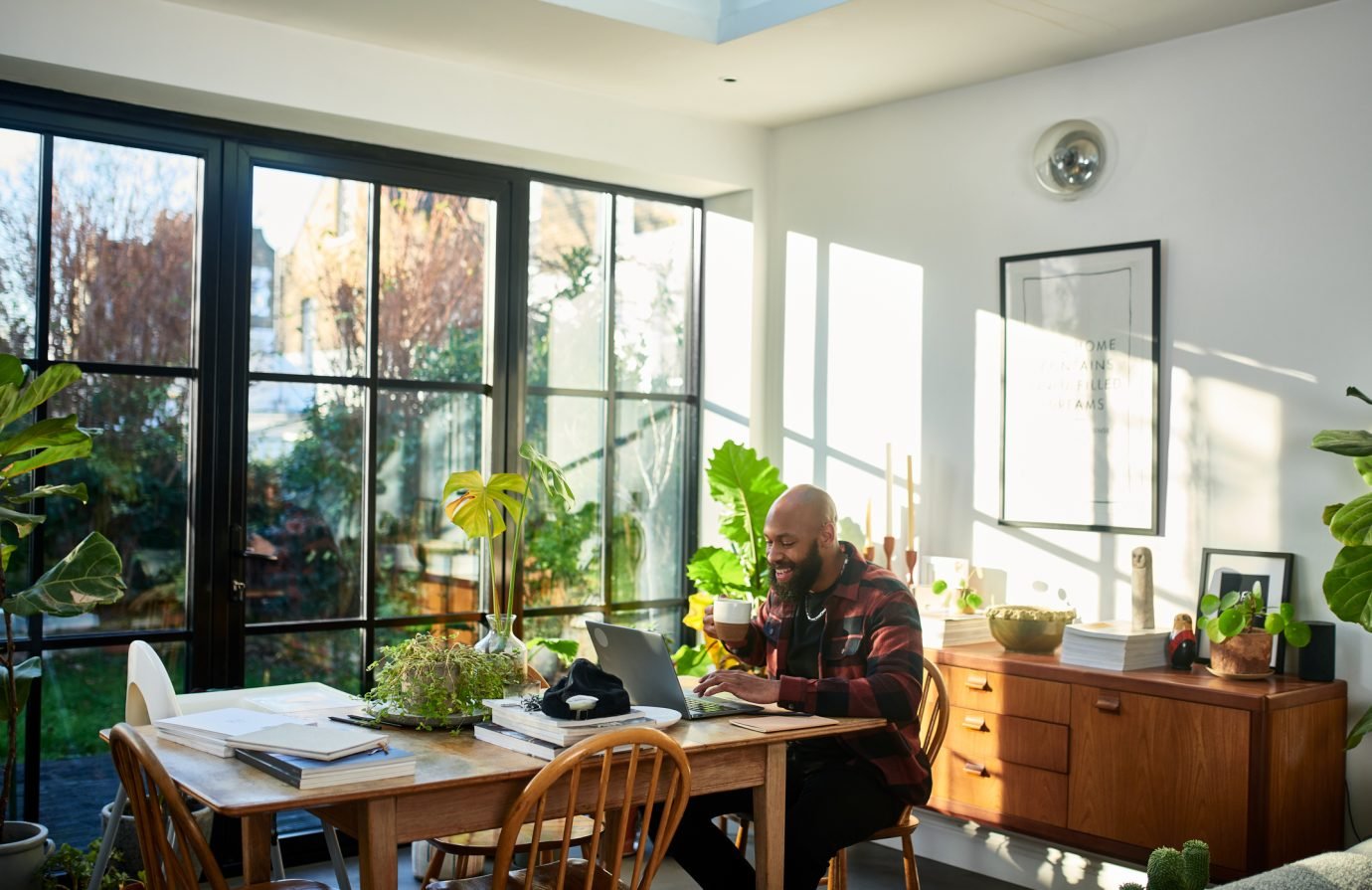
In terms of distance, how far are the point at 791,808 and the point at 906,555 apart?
5.61ft

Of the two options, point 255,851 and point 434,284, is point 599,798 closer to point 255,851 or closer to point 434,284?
point 255,851

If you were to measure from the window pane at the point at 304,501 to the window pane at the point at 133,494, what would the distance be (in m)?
0.24

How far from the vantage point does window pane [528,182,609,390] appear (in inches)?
205

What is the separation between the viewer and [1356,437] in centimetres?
345

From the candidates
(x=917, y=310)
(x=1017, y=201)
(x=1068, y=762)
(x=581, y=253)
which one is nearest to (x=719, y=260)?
(x=581, y=253)

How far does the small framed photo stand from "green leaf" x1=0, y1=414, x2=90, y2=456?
10.9 ft

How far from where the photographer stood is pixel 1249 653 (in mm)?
3723

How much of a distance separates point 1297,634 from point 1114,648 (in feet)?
1.67

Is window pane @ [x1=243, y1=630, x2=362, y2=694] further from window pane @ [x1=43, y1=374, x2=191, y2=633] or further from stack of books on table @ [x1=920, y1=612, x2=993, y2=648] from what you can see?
stack of books on table @ [x1=920, y1=612, x2=993, y2=648]

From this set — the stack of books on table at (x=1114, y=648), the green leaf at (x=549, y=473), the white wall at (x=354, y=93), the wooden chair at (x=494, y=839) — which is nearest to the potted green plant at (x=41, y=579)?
the white wall at (x=354, y=93)

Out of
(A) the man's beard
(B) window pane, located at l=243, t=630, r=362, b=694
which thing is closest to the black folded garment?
(A) the man's beard

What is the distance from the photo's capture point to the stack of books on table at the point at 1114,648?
3908mm

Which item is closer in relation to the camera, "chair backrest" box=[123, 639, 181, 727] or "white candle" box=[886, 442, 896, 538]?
"chair backrest" box=[123, 639, 181, 727]

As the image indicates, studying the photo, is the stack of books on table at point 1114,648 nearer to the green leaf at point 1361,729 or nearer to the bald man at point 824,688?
the green leaf at point 1361,729
